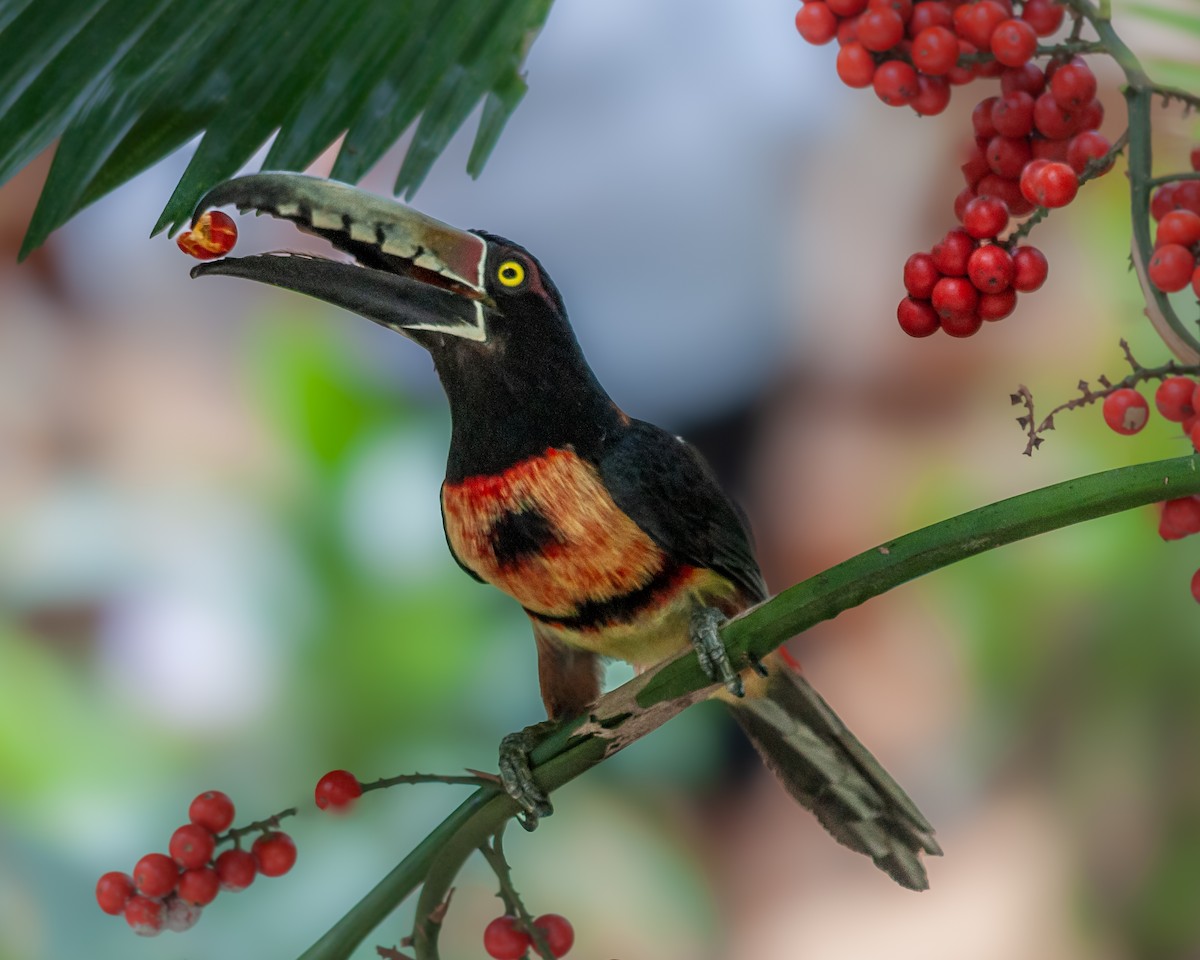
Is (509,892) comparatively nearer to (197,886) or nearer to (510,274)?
(197,886)

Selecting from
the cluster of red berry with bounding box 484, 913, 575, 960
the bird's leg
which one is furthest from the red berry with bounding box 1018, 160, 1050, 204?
the cluster of red berry with bounding box 484, 913, 575, 960

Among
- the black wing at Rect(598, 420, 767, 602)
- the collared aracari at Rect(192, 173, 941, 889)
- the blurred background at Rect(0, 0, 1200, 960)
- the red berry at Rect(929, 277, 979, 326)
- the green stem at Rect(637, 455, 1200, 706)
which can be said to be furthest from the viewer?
the blurred background at Rect(0, 0, 1200, 960)

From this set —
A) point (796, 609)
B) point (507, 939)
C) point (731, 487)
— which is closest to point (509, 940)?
point (507, 939)

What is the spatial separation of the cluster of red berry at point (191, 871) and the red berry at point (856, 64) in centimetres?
58

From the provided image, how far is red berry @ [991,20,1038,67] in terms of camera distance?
67 cm

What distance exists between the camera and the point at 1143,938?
1.84m

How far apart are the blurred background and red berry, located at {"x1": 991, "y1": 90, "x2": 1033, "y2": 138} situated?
1054mm

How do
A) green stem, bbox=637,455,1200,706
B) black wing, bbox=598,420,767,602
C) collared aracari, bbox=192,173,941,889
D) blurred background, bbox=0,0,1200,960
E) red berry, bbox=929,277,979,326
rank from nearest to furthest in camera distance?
1. green stem, bbox=637,455,1200,706
2. red berry, bbox=929,277,979,326
3. collared aracari, bbox=192,173,941,889
4. black wing, bbox=598,420,767,602
5. blurred background, bbox=0,0,1200,960

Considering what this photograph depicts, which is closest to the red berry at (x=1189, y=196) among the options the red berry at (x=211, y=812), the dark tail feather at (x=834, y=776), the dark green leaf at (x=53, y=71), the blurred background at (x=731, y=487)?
the dark tail feather at (x=834, y=776)

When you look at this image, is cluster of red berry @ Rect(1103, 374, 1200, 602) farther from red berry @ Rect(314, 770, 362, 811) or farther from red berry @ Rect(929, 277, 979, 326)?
red berry @ Rect(314, 770, 362, 811)

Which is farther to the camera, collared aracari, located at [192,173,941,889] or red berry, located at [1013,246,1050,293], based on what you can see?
collared aracari, located at [192,173,941,889]

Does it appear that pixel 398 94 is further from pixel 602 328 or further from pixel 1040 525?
pixel 602 328

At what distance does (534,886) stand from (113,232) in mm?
1139

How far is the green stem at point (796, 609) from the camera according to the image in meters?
0.58
